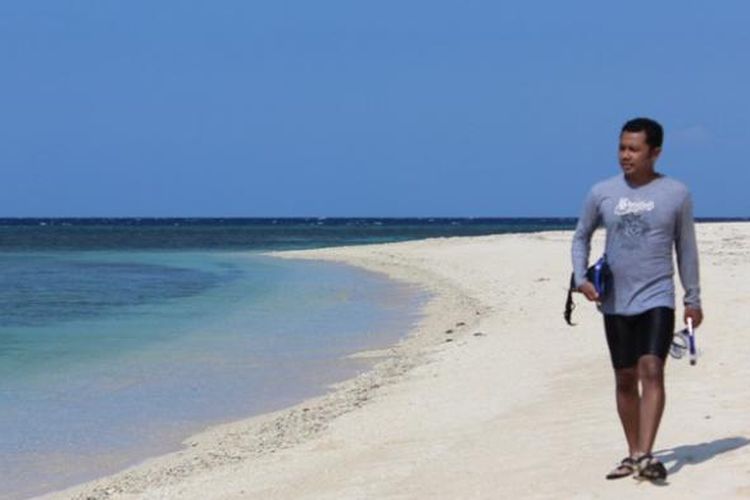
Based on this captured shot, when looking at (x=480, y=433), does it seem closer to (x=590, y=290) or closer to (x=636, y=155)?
(x=590, y=290)

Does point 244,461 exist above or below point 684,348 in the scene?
below

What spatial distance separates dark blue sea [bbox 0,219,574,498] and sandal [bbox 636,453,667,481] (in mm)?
4424

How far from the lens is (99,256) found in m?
61.8

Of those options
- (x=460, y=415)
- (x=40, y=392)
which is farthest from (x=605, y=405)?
(x=40, y=392)

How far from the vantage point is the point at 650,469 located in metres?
6.28

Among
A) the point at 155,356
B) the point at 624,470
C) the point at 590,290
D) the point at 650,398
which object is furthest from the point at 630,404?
the point at 155,356

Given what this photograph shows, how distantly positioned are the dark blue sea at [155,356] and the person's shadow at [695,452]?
432 cm

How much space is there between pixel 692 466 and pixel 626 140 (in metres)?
1.79

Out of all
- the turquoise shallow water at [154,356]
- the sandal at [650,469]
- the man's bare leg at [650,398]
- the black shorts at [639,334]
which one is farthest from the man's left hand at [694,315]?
the turquoise shallow water at [154,356]

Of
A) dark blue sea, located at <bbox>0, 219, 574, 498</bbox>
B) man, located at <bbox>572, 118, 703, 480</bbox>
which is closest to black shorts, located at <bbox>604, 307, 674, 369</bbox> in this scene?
man, located at <bbox>572, 118, 703, 480</bbox>

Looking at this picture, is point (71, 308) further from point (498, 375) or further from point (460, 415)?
point (460, 415)

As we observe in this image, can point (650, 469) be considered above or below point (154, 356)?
Answer: above

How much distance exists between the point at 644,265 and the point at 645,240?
126mm

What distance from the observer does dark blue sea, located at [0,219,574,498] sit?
1033 centimetres
